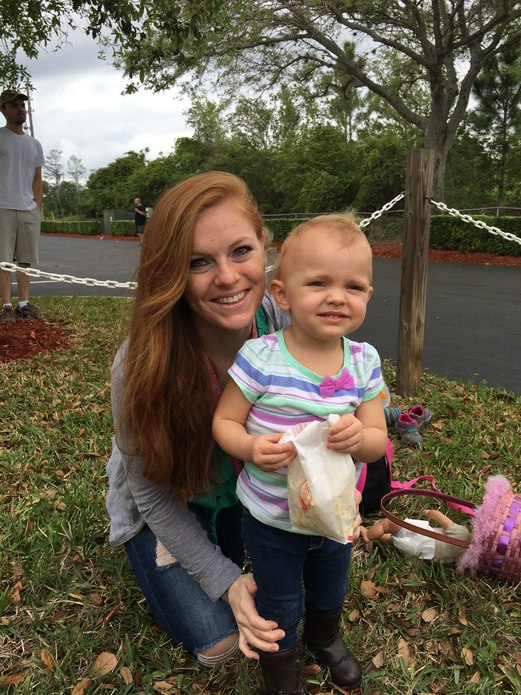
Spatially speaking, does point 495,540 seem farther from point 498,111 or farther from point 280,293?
point 498,111

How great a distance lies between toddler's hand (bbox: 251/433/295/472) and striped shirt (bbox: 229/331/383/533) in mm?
96

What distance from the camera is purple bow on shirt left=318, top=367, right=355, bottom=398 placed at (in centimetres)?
150

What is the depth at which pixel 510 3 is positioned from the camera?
14.9 metres

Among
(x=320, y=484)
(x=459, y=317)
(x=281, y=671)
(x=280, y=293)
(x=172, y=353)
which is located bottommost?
(x=281, y=671)

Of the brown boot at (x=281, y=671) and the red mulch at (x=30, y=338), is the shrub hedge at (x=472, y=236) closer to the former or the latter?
the red mulch at (x=30, y=338)

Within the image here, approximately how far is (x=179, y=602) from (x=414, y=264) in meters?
2.95

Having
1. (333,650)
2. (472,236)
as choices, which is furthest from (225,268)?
(472,236)

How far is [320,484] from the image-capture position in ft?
4.49

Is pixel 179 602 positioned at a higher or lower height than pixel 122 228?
lower

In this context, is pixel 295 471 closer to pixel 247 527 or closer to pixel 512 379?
pixel 247 527

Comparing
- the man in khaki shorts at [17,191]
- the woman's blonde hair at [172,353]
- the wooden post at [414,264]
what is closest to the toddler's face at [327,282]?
the woman's blonde hair at [172,353]

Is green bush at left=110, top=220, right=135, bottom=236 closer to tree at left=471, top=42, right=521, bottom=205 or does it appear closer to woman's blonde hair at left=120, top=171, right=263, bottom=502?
tree at left=471, top=42, right=521, bottom=205

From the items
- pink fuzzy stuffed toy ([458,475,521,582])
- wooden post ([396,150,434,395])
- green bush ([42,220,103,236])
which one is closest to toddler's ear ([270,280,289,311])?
pink fuzzy stuffed toy ([458,475,521,582])

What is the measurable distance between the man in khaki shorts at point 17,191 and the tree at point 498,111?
25.7 metres
